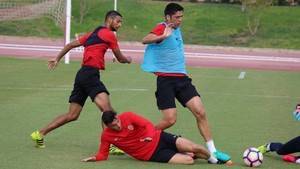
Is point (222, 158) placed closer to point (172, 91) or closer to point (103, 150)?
point (172, 91)

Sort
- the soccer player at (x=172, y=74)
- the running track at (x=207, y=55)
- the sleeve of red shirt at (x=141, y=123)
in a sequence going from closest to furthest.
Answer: the sleeve of red shirt at (x=141, y=123)
the soccer player at (x=172, y=74)
the running track at (x=207, y=55)

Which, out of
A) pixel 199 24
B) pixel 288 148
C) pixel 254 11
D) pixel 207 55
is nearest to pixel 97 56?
pixel 288 148

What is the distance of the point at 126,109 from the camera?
14719mm

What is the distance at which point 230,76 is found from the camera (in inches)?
978

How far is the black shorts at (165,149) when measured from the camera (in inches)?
352

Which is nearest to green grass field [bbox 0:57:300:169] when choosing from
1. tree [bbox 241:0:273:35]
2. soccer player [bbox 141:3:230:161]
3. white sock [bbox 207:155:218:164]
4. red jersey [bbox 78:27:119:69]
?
white sock [bbox 207:155:218:164]

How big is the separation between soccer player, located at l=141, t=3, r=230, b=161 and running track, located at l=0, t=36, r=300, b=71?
2094 cm

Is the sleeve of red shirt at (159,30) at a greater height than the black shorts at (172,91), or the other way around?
the sleeve of red shirt at (159,30)

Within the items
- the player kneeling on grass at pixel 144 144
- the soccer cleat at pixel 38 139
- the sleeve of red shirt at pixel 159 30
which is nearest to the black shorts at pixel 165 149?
the player kneeling on grass at pixel 144 144

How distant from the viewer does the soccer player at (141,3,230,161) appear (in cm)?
928

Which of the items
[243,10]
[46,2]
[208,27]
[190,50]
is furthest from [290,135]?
[243,10]

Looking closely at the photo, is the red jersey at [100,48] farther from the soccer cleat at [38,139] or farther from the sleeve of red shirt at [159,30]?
the soccer cleat at [38,139]

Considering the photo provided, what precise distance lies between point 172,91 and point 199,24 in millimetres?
41187

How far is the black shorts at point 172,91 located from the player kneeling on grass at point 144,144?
19.7 inches
